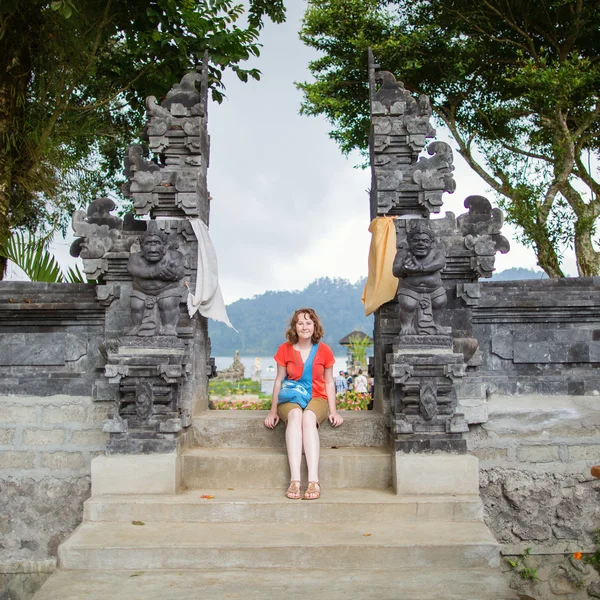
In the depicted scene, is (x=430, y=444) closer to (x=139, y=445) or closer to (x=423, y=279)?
(x=423, y=279)

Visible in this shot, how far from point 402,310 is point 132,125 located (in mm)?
9430

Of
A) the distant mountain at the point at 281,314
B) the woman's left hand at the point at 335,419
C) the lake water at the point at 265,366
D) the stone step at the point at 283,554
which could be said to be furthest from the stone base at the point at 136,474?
the distant mountain at the point at 281,314

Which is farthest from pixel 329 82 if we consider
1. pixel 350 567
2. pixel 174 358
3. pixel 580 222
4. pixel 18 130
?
pixel 350 567

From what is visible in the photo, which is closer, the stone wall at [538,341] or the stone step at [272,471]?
the stone step at [272,471]

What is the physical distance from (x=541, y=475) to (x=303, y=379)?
2289mm

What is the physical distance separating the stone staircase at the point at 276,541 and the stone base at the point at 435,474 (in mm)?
88

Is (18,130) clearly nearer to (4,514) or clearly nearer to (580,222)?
(4,514)

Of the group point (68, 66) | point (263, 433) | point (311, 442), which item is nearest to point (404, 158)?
point (311, 442)

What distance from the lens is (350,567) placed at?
14.2 ft

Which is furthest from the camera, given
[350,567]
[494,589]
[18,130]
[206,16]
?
[206,16]

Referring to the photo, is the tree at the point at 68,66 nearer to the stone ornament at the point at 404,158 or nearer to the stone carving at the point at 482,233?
the stone ornament at the point at 404,158

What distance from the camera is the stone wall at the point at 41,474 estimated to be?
5.95 metres

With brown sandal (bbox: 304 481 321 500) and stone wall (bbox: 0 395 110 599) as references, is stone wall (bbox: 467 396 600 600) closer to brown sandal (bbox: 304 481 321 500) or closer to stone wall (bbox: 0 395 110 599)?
brown sandal (bbox: 304 481 321 500)

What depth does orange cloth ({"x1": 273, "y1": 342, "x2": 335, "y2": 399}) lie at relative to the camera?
568 centimetres
